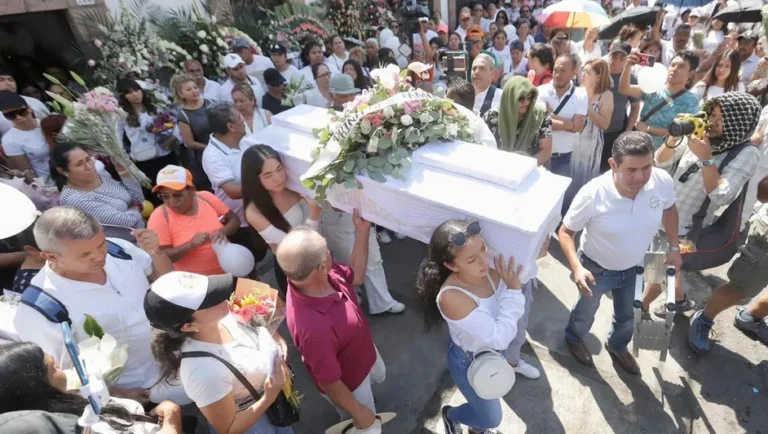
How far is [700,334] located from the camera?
10.1 ft

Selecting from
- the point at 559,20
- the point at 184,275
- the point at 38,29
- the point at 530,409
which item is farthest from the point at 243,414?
the point at 38,29

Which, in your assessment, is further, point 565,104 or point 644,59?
point 644,59

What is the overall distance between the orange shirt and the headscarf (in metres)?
2.30

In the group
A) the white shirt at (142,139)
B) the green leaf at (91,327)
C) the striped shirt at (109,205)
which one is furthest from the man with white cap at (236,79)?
the green leaf at (91,327)

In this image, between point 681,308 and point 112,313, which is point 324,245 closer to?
point 112,313

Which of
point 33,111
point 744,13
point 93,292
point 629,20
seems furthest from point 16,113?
point 744,13

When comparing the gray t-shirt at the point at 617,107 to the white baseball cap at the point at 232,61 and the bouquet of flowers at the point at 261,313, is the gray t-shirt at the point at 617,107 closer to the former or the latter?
the bouquet of flowers at the point at 261,313

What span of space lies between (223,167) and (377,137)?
1625 millimetres

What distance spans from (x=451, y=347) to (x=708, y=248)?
2128 mm

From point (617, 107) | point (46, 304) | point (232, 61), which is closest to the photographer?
point (46, 304)

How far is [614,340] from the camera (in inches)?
119

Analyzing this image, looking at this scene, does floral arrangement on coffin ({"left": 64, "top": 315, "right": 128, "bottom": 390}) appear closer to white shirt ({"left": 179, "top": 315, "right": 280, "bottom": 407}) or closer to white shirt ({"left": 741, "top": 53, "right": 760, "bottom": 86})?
white shirt ({"left": 179, "top": 315, "right": 280, "bottom": 407})

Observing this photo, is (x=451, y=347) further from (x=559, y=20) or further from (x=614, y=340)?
(x=559, y=20)

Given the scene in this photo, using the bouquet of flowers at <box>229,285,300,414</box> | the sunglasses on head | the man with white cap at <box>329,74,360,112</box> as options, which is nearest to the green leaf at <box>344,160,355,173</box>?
the sunglasses on head
